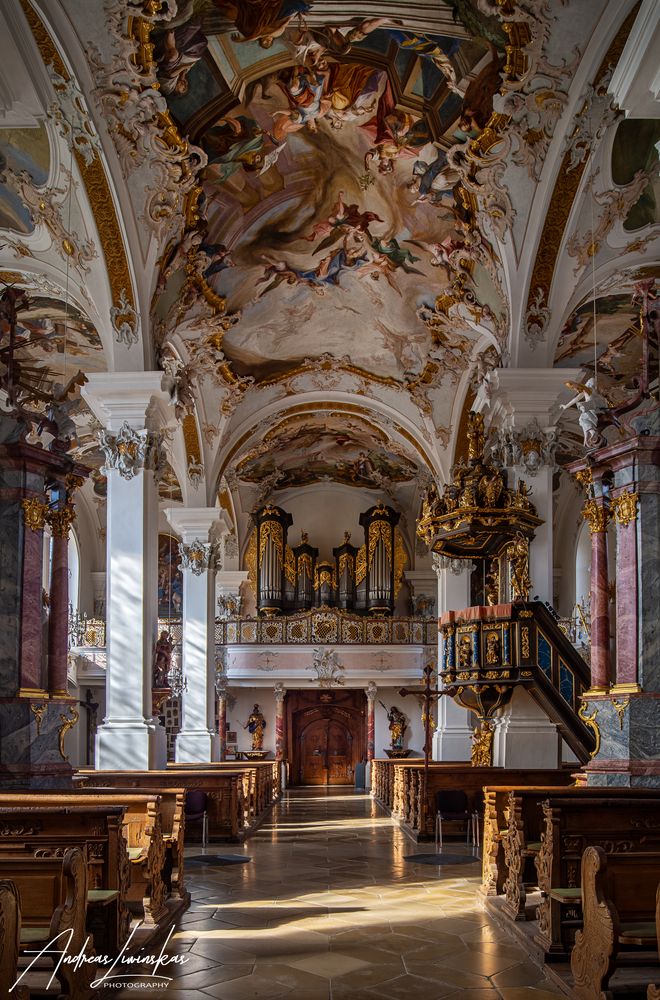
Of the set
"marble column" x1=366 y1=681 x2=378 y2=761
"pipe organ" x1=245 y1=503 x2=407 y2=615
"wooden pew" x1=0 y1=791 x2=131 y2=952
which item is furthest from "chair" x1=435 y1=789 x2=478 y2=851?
"pipe organ" x1=245 y1=503 x2=407 y2=615

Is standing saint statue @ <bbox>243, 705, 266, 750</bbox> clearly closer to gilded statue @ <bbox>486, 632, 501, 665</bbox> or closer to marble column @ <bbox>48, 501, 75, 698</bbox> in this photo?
gilded statue @ <bbox>486, 632, 501, 665</bbox>

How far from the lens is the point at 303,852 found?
12.7 metres

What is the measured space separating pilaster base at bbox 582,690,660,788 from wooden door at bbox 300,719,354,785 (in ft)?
73.3

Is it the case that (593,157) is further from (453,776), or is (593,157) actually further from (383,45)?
(453,776)

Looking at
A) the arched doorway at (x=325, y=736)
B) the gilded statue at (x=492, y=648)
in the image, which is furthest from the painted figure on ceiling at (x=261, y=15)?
the arched doorway at (x=325, y=736)

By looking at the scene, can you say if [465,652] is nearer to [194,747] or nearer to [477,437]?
[477,437]

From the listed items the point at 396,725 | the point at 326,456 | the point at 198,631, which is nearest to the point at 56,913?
the point at 198,631

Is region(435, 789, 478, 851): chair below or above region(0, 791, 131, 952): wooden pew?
below

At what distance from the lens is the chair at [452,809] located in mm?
13031

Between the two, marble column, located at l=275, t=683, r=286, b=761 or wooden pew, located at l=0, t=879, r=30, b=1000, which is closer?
wooden pew, located at l=0, t=879, r=30, b=1000

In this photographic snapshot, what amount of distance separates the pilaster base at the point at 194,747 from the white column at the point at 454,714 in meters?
4.25

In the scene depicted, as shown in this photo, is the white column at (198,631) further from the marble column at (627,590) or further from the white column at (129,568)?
the marble column at (627,590)

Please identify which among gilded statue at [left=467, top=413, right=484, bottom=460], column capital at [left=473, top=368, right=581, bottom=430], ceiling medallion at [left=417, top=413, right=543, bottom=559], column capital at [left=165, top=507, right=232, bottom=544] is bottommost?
ceiling medallion at [left=417, top=413, right=543, bottom=559]

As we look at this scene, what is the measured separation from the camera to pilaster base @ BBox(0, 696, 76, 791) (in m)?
8.62
